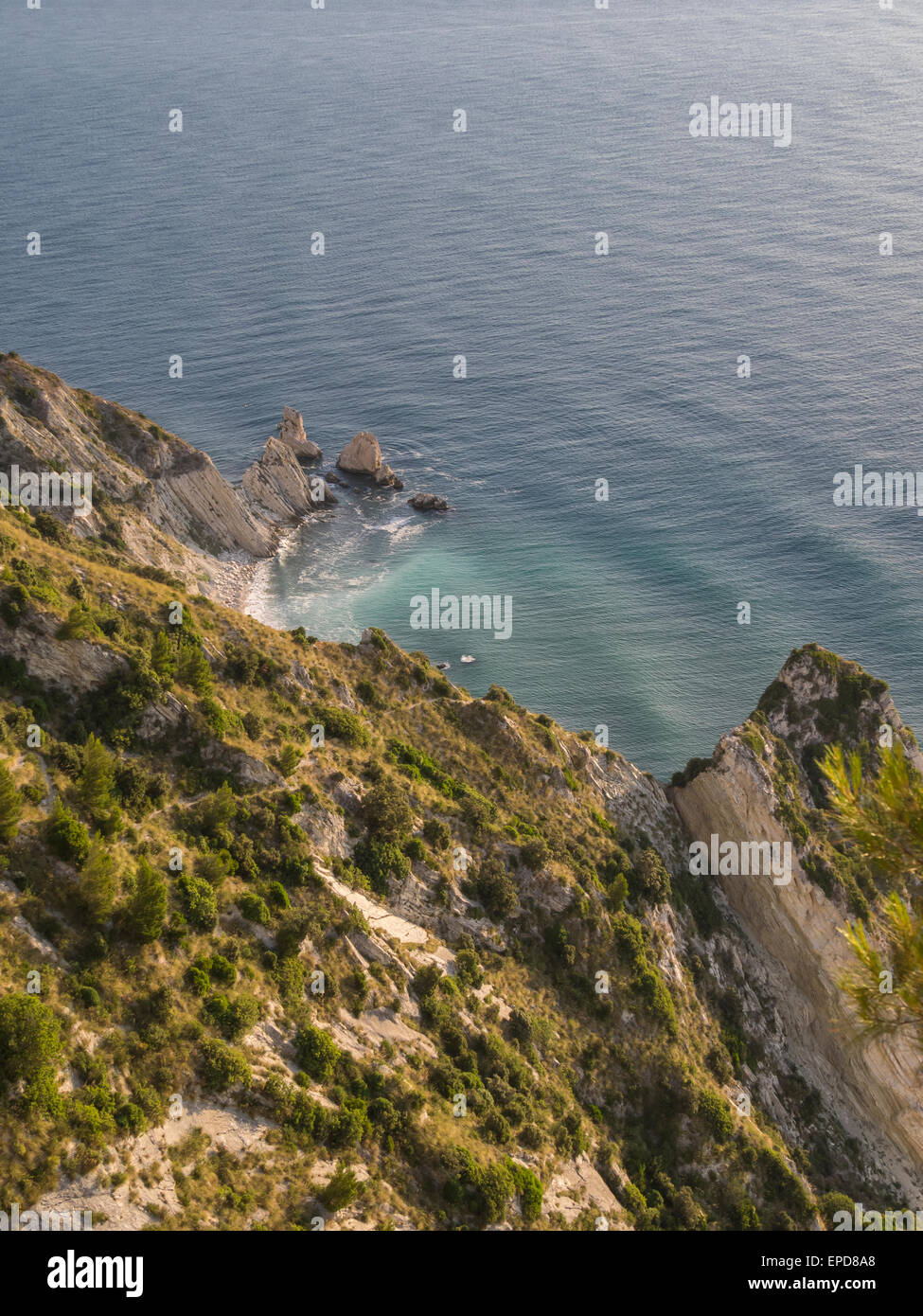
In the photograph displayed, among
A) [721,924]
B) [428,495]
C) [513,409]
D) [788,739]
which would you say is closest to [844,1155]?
[721,924]

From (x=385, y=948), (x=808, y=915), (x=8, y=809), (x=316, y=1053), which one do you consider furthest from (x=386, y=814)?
(x=808, y=915)

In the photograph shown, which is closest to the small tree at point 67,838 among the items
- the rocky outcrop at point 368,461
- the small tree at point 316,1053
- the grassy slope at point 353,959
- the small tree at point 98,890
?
the grassy slope at point 353,959

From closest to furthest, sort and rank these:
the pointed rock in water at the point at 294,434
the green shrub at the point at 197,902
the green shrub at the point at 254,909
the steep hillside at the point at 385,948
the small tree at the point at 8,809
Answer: the steep hillside at the point at 385,948 < the small tree at the point at 8,809 < the green shrub at the point at 197,902 < the green shrub at the point at 254,909 < the pointed rock in water at the point at 294,434

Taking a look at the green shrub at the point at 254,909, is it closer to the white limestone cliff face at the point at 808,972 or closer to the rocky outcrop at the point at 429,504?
the white limestone cliff face at the point at 808,972

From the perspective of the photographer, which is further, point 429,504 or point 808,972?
point 429,504

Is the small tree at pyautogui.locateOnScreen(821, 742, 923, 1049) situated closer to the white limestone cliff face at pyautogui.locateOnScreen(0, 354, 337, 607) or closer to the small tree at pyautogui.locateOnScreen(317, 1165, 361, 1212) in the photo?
the small tree at pyautogui.locateOnScreen(317, 1165, 361, 1212)

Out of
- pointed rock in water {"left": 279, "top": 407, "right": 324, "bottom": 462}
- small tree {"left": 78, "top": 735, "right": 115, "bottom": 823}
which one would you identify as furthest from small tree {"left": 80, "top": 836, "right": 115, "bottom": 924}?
pointed rock in water {"left": 279, "top": 407, "right": 324, "bottom": 462}

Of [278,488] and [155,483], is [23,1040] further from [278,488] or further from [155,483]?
[278,488]
